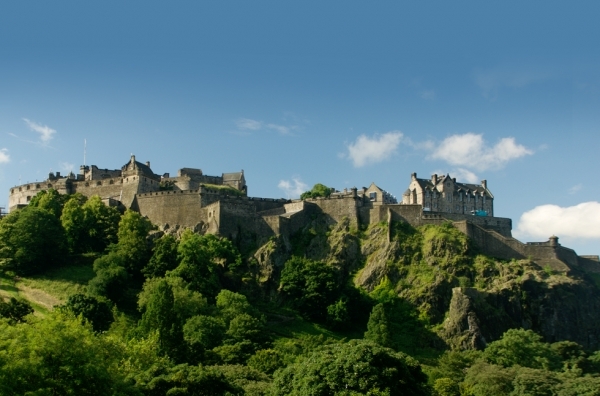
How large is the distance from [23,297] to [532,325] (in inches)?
2094

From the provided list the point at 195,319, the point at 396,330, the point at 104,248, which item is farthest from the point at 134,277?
the point at 396,330

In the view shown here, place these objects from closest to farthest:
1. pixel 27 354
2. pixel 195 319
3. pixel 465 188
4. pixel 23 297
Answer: pixel 27 354 < pixel 195 319 < pixel 23 297 < pixel 465 188

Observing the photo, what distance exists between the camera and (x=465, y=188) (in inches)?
4429

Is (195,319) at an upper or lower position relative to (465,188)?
lower

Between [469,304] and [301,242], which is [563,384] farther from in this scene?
[301,242]

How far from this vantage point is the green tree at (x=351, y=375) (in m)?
44.0

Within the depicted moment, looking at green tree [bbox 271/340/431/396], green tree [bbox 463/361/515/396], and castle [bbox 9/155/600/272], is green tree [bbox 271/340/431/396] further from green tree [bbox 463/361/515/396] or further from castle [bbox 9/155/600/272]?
castle [bbox 9/155/600/272]

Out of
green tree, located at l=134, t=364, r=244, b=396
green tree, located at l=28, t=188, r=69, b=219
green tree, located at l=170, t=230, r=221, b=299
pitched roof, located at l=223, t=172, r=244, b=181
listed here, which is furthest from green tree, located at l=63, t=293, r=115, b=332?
pitched roof, located at l=223, t=172, r=244, b=181

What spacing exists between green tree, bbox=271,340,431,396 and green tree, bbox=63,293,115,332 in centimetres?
2335

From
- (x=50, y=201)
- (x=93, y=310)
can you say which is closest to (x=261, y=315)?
(x=93, y=310)

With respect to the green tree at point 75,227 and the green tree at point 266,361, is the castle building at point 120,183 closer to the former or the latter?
the green tree at point 75,227

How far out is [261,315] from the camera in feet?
240

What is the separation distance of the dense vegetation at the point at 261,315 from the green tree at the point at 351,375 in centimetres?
9

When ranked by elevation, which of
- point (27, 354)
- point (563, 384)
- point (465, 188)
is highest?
point (465, 188)
